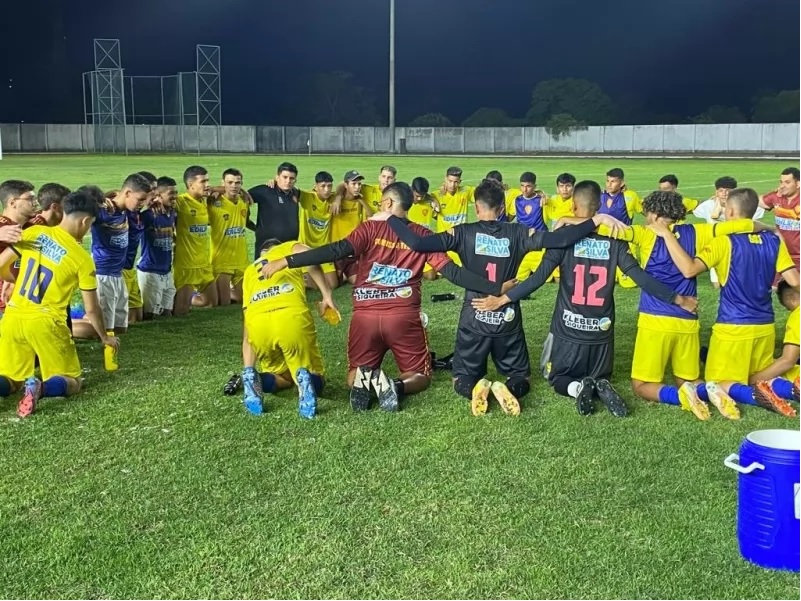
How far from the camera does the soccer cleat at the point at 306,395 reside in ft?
20.4

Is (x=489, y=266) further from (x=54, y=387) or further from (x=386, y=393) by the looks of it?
(x=54, y=387)

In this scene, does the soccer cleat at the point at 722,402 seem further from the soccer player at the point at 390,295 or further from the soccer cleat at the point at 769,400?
the soccer player at the point at 390,295

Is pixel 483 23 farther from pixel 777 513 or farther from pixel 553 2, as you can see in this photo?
pixel 777 513

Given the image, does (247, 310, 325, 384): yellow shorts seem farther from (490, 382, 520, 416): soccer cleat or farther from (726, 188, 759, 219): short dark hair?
(726, 188, 759, 219): short dark hair

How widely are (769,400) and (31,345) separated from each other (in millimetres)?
5642

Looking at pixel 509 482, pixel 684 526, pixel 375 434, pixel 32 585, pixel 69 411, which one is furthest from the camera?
pixel 69 411

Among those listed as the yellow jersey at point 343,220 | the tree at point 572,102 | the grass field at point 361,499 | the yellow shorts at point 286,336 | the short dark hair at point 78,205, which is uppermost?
the tree at point 572,102

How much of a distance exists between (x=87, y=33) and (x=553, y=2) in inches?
1867

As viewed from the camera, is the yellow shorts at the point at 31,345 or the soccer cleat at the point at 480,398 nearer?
the soccer cleat at the point at 480,398

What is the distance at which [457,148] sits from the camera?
217 feet

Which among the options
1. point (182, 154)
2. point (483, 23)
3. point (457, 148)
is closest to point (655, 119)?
point (483, 23)

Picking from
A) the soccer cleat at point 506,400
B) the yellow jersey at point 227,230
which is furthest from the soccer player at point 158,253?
the soccer cleat at point 506,400

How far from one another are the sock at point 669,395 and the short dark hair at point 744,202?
158 centimetres

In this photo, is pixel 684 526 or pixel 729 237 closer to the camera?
pixel 684 526
